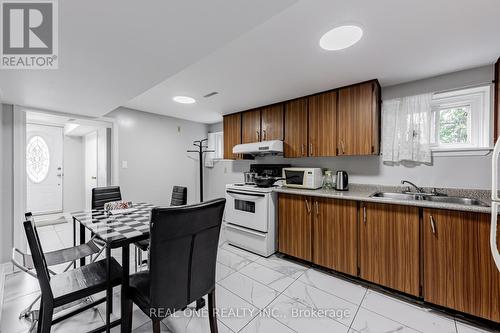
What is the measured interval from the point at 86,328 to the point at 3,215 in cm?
210

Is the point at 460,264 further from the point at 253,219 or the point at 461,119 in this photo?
the point at 253,219

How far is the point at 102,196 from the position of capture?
2541 mm

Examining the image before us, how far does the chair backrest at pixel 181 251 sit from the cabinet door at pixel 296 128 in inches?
75.9

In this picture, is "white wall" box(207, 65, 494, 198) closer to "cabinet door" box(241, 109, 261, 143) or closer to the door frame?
"cabinet door" box(241, 109, 261, 143)

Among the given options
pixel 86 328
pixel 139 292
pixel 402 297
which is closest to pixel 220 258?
pixel 86 328

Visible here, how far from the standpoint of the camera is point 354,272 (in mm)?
2160

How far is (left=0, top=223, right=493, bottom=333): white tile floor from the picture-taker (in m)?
1.55

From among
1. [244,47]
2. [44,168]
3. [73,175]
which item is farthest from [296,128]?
[44,168]

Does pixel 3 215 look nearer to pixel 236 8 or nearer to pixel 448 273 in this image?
pixel 236 8

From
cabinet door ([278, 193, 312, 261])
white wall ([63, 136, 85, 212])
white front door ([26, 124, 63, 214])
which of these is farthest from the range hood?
white front door ([26, 124, 63, 214])

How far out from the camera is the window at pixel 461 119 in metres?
2.04

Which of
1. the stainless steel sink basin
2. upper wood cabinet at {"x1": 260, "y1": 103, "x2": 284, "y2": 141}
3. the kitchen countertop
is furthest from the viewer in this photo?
upper wood cabinet at {"x1": 260, "y1": 103, "x2": 284, "y2": 141}

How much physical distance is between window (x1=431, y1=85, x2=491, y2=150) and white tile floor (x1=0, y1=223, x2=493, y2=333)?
167cm

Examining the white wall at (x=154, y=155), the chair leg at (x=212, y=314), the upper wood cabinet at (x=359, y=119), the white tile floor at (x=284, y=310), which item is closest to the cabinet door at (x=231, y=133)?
the white wall at (x=154, y=155)
